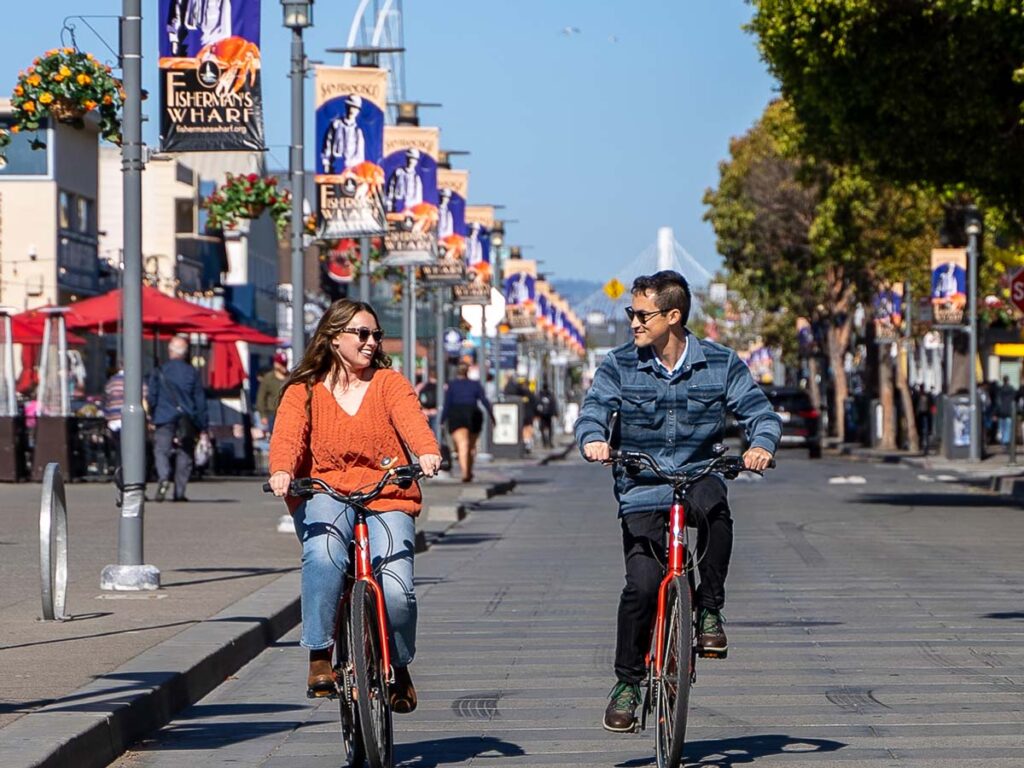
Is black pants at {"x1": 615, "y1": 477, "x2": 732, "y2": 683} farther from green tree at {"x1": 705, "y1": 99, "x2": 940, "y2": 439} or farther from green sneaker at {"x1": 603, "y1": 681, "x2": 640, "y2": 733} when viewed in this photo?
green tree at {"x1": 705, "y1": 99, "x2": 940, "y2": 439}

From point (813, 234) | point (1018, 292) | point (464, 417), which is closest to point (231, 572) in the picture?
point (464, 417)

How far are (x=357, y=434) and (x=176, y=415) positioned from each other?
1725cm

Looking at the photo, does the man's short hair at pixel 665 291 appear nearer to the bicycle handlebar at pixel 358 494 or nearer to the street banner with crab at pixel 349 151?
the bicycle handlebar at pixel 358 494

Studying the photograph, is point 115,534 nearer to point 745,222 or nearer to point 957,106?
point 957,106

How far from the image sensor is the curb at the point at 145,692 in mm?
7500

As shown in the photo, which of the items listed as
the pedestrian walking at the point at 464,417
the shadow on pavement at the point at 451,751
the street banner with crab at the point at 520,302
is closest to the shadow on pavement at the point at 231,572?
the shadow on pavement at the point at 451,751

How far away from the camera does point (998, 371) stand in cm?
7488

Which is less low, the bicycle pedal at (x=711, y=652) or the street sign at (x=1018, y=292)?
the street sign at (x=1018, y=292)

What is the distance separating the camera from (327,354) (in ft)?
26.2

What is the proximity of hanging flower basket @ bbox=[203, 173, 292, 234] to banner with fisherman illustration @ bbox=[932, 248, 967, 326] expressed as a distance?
16937 mm

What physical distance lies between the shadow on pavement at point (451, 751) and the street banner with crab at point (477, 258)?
1167 inches

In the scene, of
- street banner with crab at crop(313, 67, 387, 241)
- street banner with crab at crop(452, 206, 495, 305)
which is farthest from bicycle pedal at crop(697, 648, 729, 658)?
street banner with crab at crop(452, 206, 495, 305)

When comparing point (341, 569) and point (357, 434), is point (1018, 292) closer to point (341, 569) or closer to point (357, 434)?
point (357, 434)

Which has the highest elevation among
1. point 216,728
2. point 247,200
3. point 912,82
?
point 912,82
